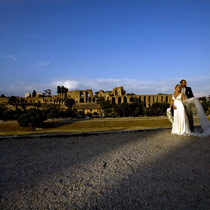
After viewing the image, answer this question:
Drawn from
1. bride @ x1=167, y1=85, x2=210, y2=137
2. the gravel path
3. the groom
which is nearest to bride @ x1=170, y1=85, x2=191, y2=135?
bride @ x1=167, y1=85, x2=210, y2=137

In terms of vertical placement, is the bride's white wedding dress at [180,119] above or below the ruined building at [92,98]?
below

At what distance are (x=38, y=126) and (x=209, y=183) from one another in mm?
29844

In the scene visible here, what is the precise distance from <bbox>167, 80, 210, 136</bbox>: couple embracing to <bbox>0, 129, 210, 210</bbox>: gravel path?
173 centimetres

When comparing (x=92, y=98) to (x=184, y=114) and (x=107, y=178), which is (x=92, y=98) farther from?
(x=107, y=178)

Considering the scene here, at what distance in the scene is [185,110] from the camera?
26.4ft

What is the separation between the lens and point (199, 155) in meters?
5.15

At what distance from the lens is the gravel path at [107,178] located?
2844 millimetres

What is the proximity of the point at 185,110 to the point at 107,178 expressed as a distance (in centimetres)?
566

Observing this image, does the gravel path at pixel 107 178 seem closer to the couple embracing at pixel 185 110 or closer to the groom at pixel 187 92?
the couple embracing at pixel 185 110

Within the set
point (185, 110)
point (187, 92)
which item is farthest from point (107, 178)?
point (187, 92)

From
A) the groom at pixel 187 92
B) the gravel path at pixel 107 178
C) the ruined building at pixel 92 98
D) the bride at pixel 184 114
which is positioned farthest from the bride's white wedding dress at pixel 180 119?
the ruined building at pixel 92 98

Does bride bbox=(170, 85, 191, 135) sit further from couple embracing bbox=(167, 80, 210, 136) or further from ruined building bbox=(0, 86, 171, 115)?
ruined building bbox=(0, 86, 171, 115)

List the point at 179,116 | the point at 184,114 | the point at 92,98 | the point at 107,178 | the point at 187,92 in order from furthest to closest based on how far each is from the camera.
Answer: the point at 92,98
the point at 187,92
the point at 179,116
the point at 184,114
the point at 107,178

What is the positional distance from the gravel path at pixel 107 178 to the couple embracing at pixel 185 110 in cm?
173
